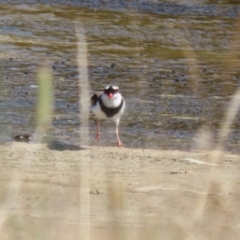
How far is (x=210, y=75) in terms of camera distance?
11000mm

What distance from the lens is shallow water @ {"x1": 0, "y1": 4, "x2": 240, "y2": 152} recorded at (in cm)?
859

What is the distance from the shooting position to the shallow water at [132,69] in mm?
8594

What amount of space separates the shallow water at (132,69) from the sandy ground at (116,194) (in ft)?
1.41

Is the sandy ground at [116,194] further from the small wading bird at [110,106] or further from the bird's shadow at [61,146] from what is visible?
the small wading bird at [110,106]

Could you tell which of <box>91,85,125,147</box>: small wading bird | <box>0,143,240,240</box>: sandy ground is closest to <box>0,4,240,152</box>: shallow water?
<box>91,85,125,147</box>: small wading bird

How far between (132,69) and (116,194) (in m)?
7.64

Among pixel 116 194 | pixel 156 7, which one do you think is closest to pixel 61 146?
pixel 116 194

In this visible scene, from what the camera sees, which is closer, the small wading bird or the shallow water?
the small wading bird

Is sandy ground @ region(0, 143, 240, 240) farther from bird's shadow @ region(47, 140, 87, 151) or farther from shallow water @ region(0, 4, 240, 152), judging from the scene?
shallow water @ region(0, 4, 240, 152)

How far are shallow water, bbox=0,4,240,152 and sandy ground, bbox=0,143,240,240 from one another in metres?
0.43

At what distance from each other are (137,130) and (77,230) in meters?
4.05

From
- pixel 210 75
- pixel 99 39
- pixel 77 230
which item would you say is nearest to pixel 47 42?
pixel 99 39

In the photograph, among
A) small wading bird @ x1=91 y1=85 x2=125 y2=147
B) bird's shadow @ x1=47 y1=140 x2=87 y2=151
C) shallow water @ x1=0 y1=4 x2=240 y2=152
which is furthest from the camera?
shallow water @ x1=0 y1=4 x2=240 y2=152

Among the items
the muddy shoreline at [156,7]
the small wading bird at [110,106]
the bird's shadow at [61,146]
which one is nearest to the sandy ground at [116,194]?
the bird's shadow at [61,146]
